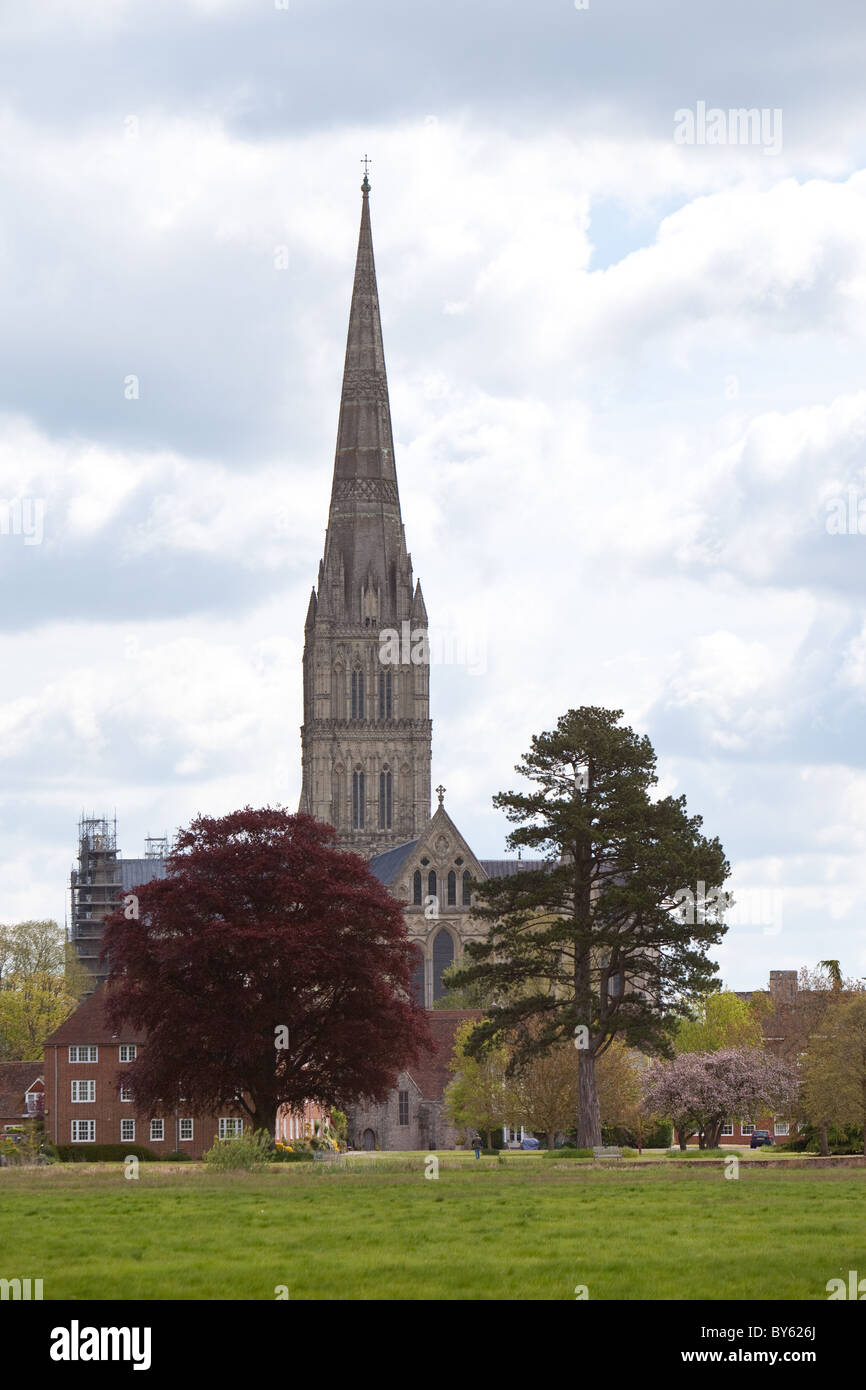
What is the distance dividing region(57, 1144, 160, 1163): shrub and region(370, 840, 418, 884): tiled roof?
2879 inches

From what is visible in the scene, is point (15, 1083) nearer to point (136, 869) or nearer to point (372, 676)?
point (372, 676)

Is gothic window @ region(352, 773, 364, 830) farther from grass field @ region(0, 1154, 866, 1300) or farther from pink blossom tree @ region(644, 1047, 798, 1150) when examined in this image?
grass field @ region(0, 1154, 866, 1300)

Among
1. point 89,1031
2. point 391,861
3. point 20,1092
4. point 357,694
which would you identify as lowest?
point 20,1092

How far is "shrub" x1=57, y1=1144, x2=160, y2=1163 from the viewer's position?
239 feet

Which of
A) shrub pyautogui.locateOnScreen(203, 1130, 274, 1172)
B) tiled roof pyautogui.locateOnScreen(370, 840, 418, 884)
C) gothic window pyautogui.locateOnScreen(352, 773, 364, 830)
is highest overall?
gothic window pyautogui.locateOnScreen(352, 773, 364, 830)

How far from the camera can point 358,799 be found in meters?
161

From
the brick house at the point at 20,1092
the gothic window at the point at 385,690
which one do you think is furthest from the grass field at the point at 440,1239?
the gothic window at the point at 385,690

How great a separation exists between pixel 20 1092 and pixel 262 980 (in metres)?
43.1

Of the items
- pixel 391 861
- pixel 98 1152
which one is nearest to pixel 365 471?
pixel 391 861

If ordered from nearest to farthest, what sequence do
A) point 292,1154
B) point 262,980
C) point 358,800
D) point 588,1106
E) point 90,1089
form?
1. point 262,980
2. point 588,1106
3. point 292,1154
4. point 90,1089
5. point 358,800

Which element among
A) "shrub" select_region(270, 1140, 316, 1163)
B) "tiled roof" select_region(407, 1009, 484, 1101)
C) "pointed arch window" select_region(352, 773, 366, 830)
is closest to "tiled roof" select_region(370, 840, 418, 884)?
"pointed arch window" select_region(352, 773, 366, 830)

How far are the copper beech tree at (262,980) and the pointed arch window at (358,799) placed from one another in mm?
104088
